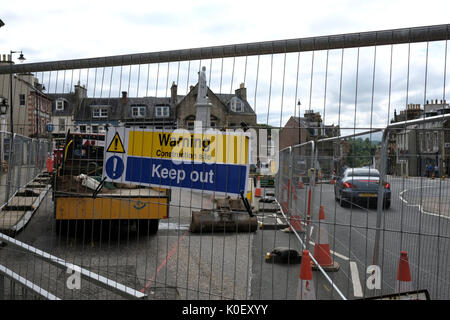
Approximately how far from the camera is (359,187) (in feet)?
12.5

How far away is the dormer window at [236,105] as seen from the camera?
334 cm

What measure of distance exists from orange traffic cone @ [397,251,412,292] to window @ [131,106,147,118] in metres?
2.63

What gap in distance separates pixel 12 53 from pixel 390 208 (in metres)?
4.24

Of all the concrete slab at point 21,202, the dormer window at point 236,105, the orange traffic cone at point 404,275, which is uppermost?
the dormer window at point 236,105

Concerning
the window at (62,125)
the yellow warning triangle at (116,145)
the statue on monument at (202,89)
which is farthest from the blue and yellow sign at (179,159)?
the window at (62,125)

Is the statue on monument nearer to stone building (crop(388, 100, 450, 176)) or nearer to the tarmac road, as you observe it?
the tarmac road

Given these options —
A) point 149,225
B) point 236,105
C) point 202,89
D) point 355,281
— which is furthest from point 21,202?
point 355,281

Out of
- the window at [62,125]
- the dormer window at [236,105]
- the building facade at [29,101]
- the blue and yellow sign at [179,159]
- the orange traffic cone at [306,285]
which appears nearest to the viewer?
the dormer window at [236,105]

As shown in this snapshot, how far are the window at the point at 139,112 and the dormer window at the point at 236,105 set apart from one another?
2.74 ft

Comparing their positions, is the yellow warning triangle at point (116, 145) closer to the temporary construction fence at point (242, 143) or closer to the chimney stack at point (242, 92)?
the temporary construction fence at point (242, 143)

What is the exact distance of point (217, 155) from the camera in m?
3.51

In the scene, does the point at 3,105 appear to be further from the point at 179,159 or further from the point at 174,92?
the point at 179,159

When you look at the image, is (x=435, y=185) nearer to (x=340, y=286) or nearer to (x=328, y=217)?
(x=328, y=217)
